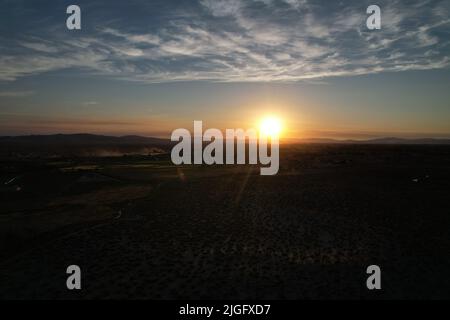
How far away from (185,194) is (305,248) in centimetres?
1596

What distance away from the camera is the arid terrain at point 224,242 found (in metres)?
12.1

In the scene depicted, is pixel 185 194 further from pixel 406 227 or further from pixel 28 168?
pixel 28 168

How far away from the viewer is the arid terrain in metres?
12.1

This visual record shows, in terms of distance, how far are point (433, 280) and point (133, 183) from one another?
3012cm

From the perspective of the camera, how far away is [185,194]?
29859mm

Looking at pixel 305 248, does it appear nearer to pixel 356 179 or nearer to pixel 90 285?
pixel 90 285

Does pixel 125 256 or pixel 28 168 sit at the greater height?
pixel 28 168

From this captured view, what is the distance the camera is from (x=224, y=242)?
16891 mm

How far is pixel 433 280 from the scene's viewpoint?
12.6m

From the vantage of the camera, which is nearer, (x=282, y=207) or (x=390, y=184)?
(x=282, y=207)
